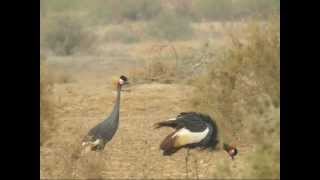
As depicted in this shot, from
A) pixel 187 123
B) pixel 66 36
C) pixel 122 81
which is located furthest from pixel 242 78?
pixel 66 36

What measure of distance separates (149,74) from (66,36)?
987mm

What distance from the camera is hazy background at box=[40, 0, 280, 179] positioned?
7.79m

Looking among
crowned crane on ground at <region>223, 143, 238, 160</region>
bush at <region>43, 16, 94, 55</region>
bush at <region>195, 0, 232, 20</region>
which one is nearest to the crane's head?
bush at <region>43, 16, 94, 55</region>

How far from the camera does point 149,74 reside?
805 centimetres

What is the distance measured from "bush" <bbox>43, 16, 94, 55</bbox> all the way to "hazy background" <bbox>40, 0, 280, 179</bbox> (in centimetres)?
1

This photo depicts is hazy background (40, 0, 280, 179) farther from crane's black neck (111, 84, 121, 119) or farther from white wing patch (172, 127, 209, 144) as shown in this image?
white wing patch (172, 127, 209, 144)

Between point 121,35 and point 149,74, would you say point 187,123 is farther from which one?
point 121,35

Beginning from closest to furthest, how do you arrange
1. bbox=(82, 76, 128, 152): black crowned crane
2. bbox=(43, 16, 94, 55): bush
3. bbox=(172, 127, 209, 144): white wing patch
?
bbox=(172, 127, 209, 144): white wing patch
bbox=(82, 76, 128, 152): black crowned crane
bbox=(43, 16, 94, 55): bush

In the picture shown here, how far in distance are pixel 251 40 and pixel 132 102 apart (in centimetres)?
145

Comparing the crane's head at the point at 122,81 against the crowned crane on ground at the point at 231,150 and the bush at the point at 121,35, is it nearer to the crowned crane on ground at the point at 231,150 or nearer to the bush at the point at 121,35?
the bush at the point at 121,35

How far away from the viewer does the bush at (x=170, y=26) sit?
315 inches

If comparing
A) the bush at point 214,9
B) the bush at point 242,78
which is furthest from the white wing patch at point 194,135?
the bush at point 214,9

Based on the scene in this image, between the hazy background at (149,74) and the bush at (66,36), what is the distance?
1 centimetres
